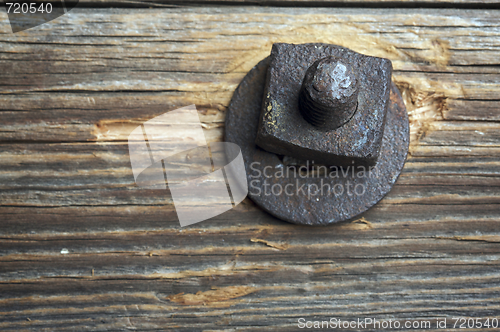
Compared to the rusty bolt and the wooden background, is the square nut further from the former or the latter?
the wooden background

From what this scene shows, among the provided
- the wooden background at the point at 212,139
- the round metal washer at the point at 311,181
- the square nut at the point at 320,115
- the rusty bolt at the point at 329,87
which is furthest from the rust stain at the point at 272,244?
the rusty bolt at the point at 329,87

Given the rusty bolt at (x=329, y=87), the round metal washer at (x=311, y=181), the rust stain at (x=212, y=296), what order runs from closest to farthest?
the rusty bolt at (x=329, y=87) < the round metal washer at (x=311, y=181) < the rust stain at (x=212, y=296)

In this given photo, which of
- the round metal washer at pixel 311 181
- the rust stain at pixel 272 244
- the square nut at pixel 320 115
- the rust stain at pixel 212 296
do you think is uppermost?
the square nut at pixel 320 115

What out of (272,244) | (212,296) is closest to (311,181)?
(272,244)

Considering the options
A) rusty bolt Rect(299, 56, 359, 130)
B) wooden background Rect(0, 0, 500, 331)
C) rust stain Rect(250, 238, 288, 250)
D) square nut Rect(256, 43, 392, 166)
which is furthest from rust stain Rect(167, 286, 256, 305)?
rusty bolt Rect(299, 56, 359, 130)

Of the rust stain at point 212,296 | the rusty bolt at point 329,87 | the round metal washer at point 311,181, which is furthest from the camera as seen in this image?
the rust stain at point 212,296

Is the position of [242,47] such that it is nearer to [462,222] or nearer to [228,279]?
[228,279]

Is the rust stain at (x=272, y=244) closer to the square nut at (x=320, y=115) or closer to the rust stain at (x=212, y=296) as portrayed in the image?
the rust stain at (x=212, y=296)
